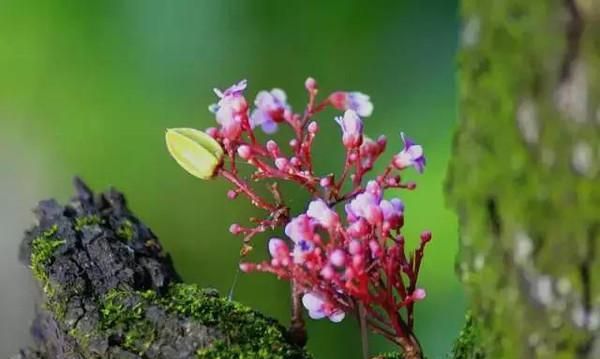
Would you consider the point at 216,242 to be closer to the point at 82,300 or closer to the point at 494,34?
the point at 82,300

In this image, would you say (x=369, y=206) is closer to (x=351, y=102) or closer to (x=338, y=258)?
(x=338, y=258)

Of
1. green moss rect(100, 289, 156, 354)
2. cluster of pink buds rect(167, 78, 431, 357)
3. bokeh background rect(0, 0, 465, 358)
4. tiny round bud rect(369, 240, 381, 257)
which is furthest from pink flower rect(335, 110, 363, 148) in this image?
bokeh background rect(0, 0, 465, 358)

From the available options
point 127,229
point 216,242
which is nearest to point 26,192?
point 216,242

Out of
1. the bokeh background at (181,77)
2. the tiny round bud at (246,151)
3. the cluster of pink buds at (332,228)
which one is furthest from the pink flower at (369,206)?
the bokeh background at (181,77)

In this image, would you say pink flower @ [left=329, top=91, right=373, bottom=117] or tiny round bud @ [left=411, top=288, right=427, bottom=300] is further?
pink flower @ [left=329, top=91, right=373, bottom=117]

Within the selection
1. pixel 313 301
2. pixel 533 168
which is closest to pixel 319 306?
pixel 313 301

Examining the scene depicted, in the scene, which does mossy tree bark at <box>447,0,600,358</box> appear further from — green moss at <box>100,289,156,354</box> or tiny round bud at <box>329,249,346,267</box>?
green moss at <box>100,289,156,354</box>

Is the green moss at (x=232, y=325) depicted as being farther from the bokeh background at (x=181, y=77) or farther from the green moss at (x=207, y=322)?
the bokeh background at (x=181, y=77)
